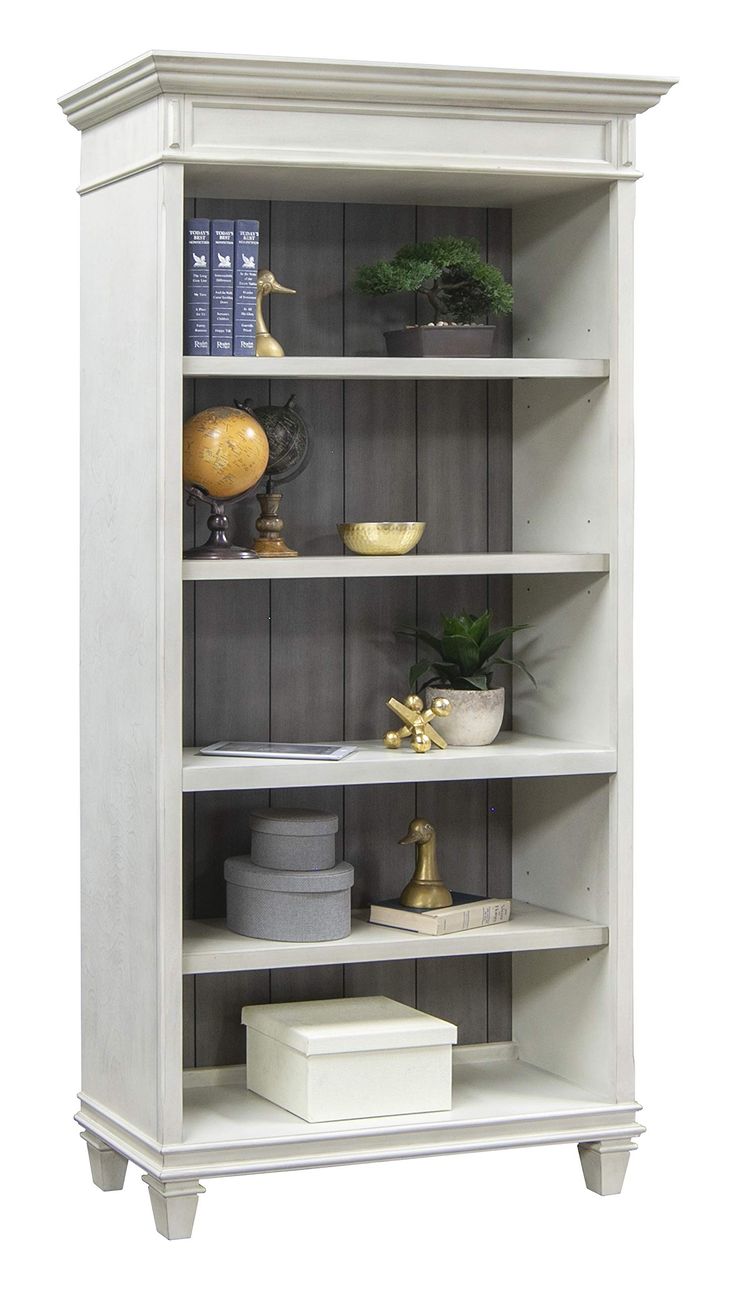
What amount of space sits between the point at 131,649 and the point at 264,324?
2.44 feet

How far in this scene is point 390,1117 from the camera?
4.14 meters

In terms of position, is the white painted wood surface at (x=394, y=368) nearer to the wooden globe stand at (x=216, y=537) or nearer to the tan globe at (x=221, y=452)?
the tan globe at (x=221, y=452)

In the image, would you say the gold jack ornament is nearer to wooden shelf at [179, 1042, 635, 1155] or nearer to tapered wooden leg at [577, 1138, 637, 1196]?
wooden shelf at [179, 1042, 635, 1155]

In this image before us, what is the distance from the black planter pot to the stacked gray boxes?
983 millimetres

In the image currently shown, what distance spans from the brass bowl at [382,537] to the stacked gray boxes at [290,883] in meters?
0.56

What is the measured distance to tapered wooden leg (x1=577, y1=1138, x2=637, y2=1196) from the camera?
4.25 m

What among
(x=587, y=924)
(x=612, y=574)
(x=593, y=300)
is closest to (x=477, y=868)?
(x=587, y=924)

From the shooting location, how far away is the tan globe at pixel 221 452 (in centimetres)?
405

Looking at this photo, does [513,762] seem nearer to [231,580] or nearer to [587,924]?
[587,924]

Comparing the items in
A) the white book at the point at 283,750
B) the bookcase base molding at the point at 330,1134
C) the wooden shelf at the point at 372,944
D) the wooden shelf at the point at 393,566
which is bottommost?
the bookcase base molding at the point at 330,1134

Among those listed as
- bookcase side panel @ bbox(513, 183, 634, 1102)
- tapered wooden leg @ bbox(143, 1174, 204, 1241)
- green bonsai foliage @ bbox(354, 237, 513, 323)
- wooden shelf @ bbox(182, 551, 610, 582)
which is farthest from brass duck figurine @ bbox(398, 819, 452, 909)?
green bonsai foliage @ bbox(354, 237, 513, 323)

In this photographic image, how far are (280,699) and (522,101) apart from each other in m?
1.35

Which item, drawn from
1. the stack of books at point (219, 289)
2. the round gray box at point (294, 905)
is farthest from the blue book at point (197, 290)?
the round gray box at point (294, 905)

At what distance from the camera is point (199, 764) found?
13.1 feet
